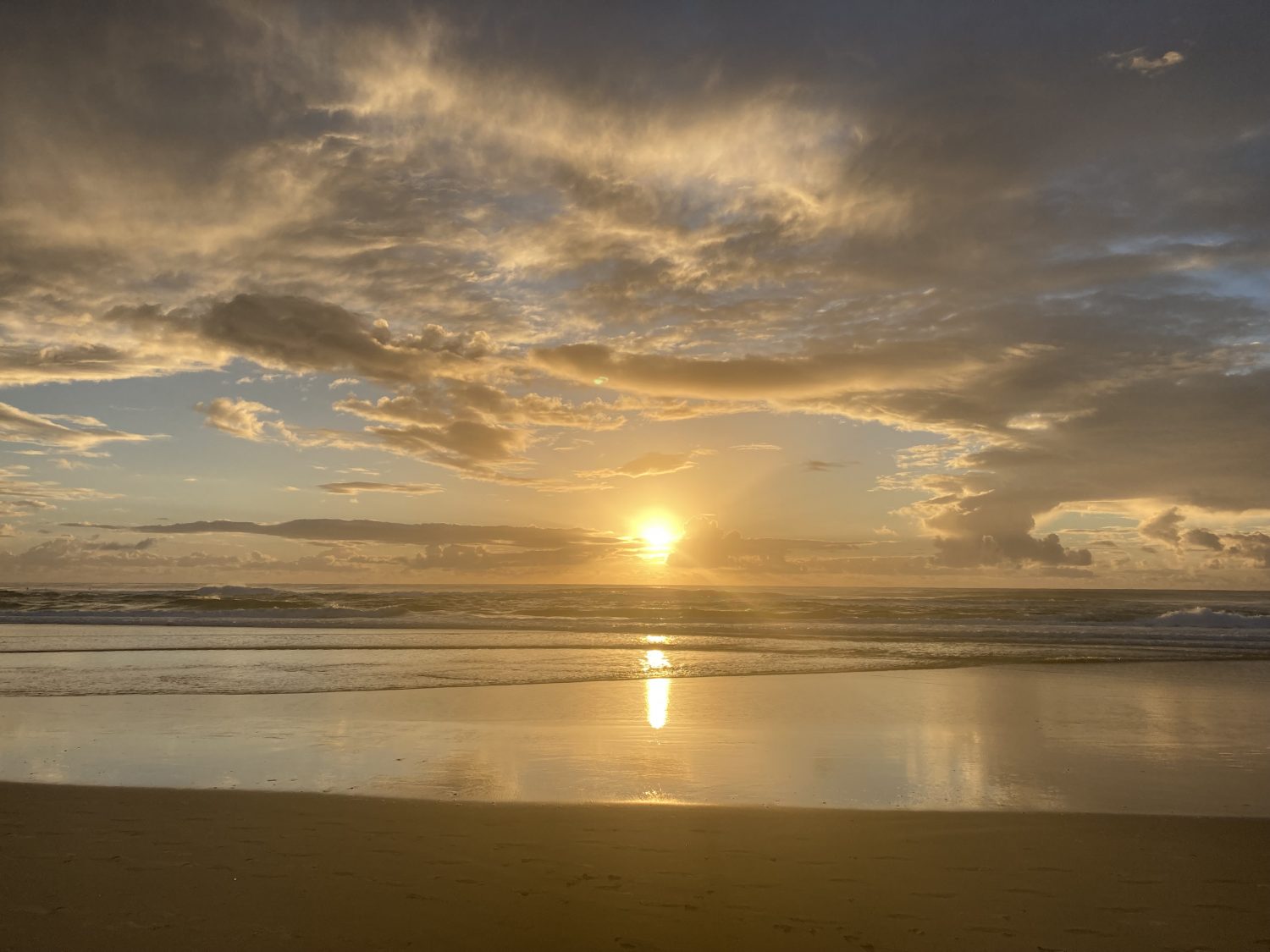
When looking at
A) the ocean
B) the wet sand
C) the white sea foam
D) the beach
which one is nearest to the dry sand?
the beach

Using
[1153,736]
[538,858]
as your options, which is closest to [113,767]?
[538,858]

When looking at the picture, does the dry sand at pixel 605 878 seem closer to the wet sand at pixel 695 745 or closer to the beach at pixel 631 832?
the beach at pixel 631 832

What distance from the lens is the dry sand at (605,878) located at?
5770mm

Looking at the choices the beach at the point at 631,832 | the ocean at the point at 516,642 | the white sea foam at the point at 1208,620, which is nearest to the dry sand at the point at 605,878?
the beach at the point at 631,832

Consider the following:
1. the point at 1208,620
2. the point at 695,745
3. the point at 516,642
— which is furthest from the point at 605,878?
the point at 1208,620

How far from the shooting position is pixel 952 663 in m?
23.6

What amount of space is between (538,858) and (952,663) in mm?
19354

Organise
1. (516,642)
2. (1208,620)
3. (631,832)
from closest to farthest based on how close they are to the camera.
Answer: (631,832) < (516,642) < (1208,620)

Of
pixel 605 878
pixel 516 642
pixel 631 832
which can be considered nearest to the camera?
Result: pixel 605 878

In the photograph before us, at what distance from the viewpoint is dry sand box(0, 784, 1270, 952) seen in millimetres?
5770

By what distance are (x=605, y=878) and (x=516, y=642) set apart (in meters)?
23.5

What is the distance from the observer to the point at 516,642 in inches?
1171

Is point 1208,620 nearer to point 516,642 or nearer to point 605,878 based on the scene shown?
point 516,642

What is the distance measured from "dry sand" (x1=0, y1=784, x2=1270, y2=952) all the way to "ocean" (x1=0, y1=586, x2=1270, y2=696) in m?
10.1
